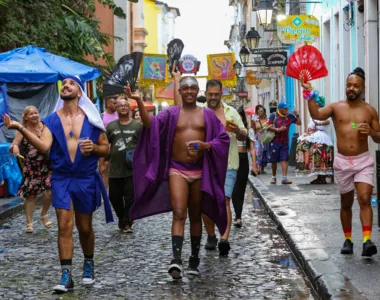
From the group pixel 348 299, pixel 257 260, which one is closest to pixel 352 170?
pixel 257 260

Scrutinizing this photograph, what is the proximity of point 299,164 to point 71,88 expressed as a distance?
12.2 metres

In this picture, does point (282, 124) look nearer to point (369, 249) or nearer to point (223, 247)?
point (223, 247)

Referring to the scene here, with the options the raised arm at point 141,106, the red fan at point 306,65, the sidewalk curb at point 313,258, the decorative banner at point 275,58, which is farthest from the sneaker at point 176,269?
the decorative banner at point 275,58

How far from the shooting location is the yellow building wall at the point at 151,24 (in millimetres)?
87975

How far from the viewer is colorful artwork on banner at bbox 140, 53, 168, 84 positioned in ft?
97.7

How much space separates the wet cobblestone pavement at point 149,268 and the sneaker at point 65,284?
0.07 metres

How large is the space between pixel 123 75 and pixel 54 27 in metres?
15.6

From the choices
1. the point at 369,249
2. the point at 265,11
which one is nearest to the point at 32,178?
the point at 369,249

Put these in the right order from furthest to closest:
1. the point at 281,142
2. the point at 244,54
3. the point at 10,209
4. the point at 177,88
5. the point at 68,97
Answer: the point at 244,54
the point at 281,142
the point at 10,209
the point at 177,88
the point at 68,97

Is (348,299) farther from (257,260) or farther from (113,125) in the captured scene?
(113,125)

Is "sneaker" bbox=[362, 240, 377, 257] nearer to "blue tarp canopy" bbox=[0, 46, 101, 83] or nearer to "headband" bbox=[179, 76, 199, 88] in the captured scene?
"headband" bbox=[179, 76, 199, 88]

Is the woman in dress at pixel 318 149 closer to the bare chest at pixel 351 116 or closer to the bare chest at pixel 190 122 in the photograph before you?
the bare chest at pixel 351 116

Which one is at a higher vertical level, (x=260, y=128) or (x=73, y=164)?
(x=260, y=128)

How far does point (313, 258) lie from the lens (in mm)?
8539
